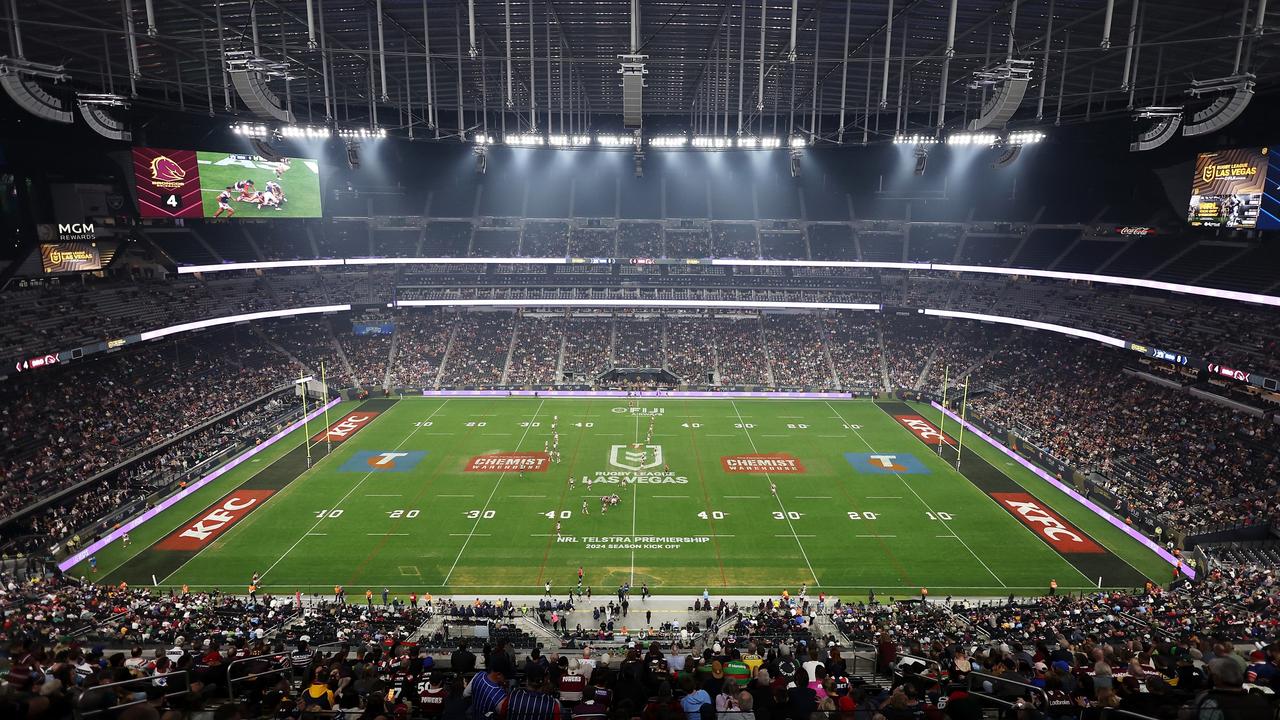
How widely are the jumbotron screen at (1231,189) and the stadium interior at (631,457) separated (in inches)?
6.5

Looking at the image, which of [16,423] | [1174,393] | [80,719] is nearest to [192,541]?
[16,423]

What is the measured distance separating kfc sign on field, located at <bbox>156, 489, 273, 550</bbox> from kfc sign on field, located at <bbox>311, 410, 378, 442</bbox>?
843cm

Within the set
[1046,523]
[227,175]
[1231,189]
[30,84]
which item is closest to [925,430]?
[1046,523]

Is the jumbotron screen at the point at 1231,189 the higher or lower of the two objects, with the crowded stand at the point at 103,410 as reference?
higher

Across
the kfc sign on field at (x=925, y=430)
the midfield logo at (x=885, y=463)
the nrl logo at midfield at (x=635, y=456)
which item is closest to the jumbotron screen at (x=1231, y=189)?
the kfc sign on field at (x=925, y=430)

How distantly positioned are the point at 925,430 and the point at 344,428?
3973 cm

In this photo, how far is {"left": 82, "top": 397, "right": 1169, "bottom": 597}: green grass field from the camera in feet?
89.2

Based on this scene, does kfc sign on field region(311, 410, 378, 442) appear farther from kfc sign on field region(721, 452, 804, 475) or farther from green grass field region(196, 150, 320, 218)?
kfc sign on field region(721, 452, 804, 475)

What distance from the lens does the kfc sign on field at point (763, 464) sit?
39028 mm

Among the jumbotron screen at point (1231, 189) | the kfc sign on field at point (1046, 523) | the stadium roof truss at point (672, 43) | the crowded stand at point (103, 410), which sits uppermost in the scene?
the stadium roof truss at point (672, 43)

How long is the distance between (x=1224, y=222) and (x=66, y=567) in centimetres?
5848

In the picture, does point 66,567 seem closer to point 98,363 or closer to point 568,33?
point 98,363

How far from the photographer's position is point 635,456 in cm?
4078

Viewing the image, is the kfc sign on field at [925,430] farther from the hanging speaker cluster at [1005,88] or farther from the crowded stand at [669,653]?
the hanging speaker cluster at [1005,88]
